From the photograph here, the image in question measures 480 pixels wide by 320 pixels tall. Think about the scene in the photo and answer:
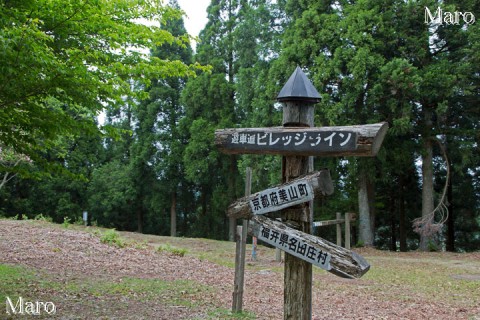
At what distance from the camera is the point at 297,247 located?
13.0ft

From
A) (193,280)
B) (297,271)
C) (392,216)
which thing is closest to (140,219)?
(392,216)

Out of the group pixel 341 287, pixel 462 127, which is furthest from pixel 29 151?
pixel 462 127

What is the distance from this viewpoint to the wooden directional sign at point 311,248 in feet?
12.1

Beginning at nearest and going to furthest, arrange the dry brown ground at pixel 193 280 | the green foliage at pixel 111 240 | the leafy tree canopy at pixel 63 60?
the leafy tree canopy at pixel 63 60
the dry brown ground at pixel 193 280
the green foliage at pixel 111 240

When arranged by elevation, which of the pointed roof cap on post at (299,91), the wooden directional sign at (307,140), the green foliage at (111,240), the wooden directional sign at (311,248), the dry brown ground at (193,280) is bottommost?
the dry brown ground at (193,280)

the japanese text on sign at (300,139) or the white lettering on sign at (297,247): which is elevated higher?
the japanese text on sign at (300,139)

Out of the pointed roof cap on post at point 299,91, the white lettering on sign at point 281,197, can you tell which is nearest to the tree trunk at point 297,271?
the white lettering on sign at point 281,197

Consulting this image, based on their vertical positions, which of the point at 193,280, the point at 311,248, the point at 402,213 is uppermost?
the point at 402,213

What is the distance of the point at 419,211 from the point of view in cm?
2558

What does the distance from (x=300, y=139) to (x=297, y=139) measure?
0.03 m

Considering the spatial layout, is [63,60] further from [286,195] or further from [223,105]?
[223,105]

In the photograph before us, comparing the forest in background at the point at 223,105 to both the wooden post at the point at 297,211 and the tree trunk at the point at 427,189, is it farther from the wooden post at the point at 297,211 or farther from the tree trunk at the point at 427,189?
the wooden post at the point at 297,211

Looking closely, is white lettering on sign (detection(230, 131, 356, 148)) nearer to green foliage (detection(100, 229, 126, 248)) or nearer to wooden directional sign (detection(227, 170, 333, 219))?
wooden directional sign (detection(227, 170, 333, 219))

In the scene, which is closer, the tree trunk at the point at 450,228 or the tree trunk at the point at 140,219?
the tree trunk at the point at 450,228
